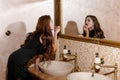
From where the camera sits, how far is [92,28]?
1924 millimetres

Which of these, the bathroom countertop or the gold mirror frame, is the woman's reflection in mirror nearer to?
the gold mirror frame

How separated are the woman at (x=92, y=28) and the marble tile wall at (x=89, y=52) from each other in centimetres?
10

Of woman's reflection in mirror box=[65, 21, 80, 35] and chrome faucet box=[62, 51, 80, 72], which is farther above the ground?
woman's reflection in mirror box=[65, 21, 80, 35]

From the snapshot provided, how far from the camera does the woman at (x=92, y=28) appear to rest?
1858mm

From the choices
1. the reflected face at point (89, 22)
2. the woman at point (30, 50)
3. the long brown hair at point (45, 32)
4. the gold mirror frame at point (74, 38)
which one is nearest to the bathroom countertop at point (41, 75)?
the woman at point (30, 50)

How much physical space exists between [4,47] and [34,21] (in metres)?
0.46

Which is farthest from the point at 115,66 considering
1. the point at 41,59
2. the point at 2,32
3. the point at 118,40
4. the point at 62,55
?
the point at 2,32

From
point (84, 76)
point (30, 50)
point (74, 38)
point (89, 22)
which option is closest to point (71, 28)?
point (74, 38)

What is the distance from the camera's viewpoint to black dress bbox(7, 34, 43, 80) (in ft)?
6.62

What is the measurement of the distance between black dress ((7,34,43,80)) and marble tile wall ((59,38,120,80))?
383 mm

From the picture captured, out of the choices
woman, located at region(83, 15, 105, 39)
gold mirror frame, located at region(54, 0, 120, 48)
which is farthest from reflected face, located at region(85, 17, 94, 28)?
gold mirror frame, located at region(54, 0, 120, 48)

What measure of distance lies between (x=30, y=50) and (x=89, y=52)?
634mm

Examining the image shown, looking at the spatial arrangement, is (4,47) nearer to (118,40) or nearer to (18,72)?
(18,72)

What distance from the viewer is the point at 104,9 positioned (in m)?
1.80
